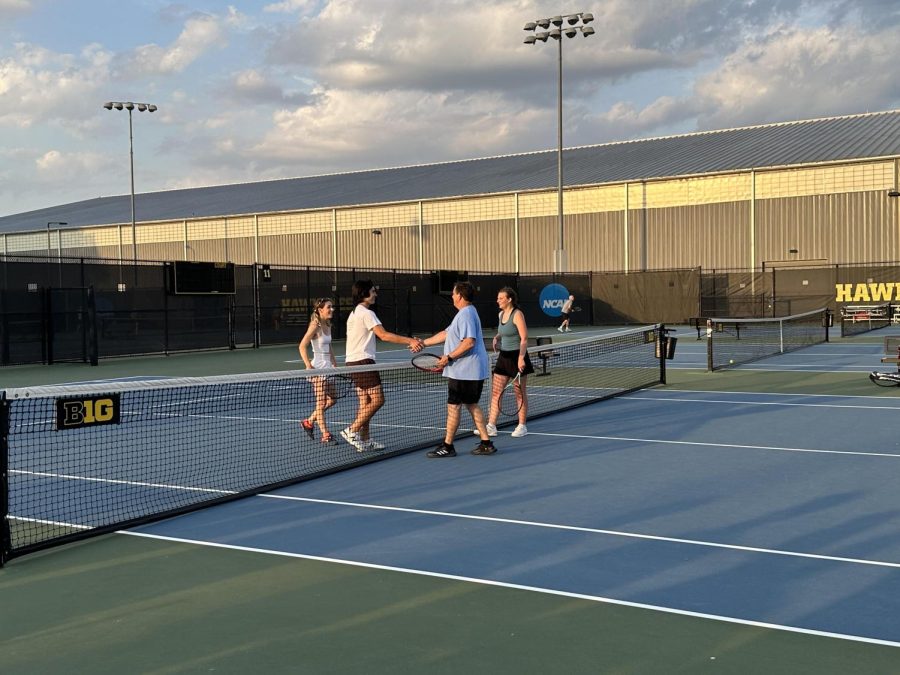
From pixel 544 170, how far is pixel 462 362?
4297 cm

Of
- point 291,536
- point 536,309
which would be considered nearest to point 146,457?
point 291,536

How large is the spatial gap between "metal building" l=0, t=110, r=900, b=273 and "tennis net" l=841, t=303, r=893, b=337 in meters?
4.09

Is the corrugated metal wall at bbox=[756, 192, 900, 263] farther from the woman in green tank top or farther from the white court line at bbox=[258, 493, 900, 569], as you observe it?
the white court line at bbox=[258, 493, 900, 569]

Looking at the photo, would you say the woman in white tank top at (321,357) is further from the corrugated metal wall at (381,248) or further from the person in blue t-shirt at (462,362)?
the corrugated metal wall at (381,248)

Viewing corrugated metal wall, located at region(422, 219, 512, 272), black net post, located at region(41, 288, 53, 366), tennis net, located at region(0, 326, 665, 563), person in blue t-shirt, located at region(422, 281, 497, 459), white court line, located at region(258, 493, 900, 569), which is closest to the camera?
white court line, located at region(258, 493, 900, 569)

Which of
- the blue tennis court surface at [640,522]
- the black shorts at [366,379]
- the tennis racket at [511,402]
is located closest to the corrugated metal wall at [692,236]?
the tennis racket at [511,402]

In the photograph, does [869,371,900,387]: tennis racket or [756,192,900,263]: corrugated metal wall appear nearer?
[869,371,900,387]: tennis racket

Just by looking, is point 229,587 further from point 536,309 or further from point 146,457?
point 536,309

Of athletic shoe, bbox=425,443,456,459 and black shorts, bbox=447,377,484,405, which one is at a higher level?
black shorts, bbox=447,377,484,405

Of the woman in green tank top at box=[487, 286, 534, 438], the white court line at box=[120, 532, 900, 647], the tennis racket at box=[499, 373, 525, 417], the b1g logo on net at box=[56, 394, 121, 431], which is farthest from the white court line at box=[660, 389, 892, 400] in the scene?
the b1g logo on net at box=[56, 394, 121, 431]

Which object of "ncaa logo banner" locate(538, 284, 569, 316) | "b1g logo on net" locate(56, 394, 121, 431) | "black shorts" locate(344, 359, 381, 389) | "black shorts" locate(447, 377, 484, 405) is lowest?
"black shorts" locate(447, 377, 484, 405)

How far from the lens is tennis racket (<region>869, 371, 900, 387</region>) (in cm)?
1442

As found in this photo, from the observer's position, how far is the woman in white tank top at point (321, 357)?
9523 mm

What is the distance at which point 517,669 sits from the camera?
150 inches
